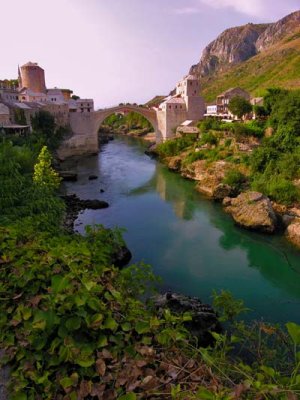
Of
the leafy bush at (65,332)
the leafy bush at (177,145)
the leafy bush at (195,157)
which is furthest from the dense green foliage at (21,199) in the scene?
the leafy bush at (177,145)

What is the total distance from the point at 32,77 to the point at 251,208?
29938 mm

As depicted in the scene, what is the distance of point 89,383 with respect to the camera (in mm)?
1816

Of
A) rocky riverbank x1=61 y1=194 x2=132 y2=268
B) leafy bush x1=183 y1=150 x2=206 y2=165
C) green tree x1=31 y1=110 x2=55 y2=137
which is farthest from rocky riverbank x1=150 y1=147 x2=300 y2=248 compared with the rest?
green tree x1=31 y1=110 x2=55 y2=137

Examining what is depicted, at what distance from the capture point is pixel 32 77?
32625 millimetres

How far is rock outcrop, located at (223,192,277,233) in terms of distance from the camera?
35.2ft

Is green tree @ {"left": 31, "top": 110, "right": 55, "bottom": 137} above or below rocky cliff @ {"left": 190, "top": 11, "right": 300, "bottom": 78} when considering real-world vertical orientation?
below

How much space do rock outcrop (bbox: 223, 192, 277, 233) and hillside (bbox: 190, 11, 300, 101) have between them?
101 ft

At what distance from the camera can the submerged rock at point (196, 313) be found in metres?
5.60

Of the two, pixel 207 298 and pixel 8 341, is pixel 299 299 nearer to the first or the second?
pixel 207 298

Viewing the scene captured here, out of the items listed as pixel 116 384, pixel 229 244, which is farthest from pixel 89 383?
pixel 229 244

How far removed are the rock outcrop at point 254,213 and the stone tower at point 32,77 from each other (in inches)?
1121

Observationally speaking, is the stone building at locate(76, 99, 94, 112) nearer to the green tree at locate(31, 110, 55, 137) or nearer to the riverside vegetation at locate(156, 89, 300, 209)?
the green tree at locate(31, 110, 55, 137)

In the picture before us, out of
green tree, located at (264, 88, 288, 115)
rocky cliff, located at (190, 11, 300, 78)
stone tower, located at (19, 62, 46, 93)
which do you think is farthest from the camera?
rocky cliff, located at (190, 11, 300, 78)

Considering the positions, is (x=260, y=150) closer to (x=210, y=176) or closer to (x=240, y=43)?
(x=210, y=176)
